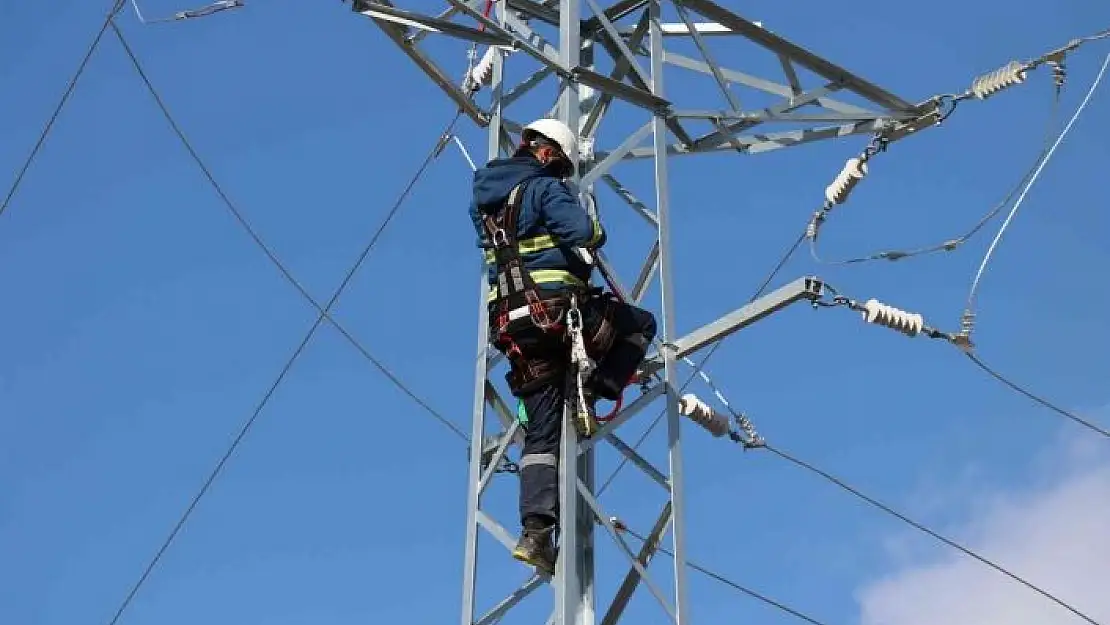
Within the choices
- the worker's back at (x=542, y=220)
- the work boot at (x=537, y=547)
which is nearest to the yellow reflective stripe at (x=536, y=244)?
the worker's back at (x=542, y=220)

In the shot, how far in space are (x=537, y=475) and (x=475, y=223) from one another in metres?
1.43

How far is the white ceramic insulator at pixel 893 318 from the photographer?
10.6 m

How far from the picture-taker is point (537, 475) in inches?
370

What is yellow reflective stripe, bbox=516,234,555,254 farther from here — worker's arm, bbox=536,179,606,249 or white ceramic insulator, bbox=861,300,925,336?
white ceramic insulator, bbox=861,300,925,336

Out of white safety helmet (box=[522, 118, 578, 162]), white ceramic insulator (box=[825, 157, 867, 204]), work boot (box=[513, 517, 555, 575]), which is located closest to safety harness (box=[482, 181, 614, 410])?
white safety helmet (box=[522, 118, 578, 162])

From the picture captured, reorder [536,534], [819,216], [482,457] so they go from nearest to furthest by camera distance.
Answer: [536,534]
[482,457]
[819,216]

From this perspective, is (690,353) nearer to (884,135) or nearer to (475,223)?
(475,223)

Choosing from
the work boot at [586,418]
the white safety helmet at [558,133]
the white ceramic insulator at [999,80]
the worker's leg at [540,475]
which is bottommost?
the worker's leg at [540,475]

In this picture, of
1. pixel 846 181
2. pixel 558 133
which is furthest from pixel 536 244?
pixel 846 181

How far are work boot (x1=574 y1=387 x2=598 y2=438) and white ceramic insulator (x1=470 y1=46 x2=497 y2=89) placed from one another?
2476mm

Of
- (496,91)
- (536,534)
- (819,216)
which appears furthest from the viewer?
(819,216)

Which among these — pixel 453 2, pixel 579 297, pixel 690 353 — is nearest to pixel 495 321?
pixel 579 297

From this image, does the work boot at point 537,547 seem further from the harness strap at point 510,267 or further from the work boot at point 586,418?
the harness strap at point 510,267

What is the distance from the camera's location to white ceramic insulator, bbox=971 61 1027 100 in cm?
1143
